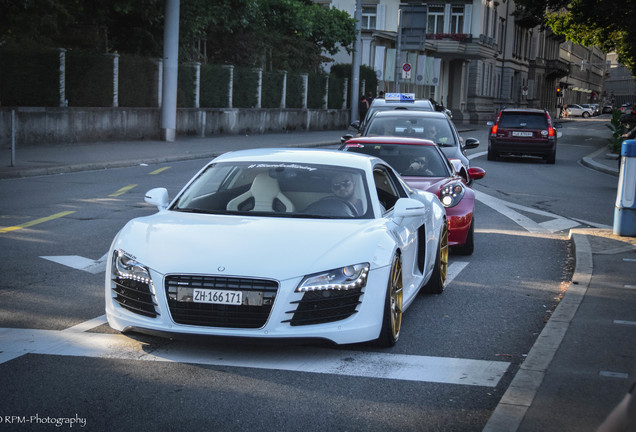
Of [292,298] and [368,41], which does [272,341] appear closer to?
[292,298]

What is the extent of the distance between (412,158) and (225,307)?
578 cm

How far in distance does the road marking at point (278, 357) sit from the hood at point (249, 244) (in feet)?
1.83

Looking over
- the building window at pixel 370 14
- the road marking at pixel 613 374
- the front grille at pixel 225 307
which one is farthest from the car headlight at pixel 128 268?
the building window at pixel 370 14

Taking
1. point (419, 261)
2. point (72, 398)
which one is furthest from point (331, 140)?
point (72, 398)

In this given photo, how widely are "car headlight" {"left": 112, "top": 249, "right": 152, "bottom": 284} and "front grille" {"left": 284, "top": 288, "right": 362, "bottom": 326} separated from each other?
3.05 feet

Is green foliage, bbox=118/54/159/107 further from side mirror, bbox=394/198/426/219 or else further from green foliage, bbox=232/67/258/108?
side mirror, bbox=394/198/426/219

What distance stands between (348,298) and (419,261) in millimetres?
1807

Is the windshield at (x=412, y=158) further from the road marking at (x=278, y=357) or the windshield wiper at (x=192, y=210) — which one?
the road marking at (x=278, y=357)

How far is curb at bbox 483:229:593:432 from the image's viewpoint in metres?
4.53

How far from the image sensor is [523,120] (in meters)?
29.3

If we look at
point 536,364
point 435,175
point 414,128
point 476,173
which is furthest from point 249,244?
point 414,128

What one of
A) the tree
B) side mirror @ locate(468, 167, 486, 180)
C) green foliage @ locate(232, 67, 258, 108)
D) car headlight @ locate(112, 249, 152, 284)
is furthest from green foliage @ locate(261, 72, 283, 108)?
car headlight @ locate(112, 249, 152, 284)

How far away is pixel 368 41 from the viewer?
5903 cm

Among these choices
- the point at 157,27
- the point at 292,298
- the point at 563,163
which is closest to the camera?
the point at 292,298
